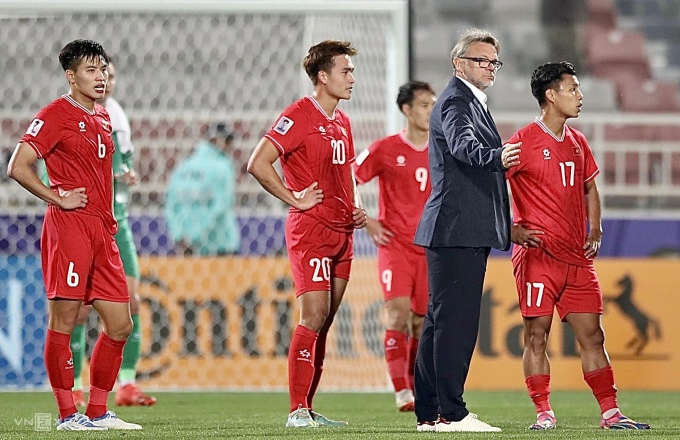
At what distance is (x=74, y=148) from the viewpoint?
5734mm

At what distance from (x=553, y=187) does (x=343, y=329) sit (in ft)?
12.8

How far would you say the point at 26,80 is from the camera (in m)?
12.8

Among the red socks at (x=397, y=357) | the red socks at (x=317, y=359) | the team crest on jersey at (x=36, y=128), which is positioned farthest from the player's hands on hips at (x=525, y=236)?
the team crest on jersey at (x=36, y=128)

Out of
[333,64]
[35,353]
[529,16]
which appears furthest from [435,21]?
[333,64]

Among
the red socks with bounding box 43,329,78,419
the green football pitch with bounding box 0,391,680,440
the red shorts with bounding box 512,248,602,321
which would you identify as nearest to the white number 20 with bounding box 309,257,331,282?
the green football pitch with bounding box 0,391,680,440

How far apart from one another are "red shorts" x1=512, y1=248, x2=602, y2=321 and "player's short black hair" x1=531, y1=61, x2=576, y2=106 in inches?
30.7

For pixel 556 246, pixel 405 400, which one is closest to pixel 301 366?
pixel 556 246

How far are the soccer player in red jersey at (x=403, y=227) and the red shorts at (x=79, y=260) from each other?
197 centimetres

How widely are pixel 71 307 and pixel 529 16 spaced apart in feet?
38.3

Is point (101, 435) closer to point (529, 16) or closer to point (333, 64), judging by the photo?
point (333, 64)

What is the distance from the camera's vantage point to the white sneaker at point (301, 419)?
5856 millimetres

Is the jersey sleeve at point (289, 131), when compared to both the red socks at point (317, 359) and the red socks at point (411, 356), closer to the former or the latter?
the red socks at point (317, 359)

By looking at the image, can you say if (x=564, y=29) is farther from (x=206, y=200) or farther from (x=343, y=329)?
(x=343, y=329)

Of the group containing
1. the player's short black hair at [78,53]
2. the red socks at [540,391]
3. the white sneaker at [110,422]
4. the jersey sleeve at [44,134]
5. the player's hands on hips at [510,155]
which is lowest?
the white sneaker at [110,422]
